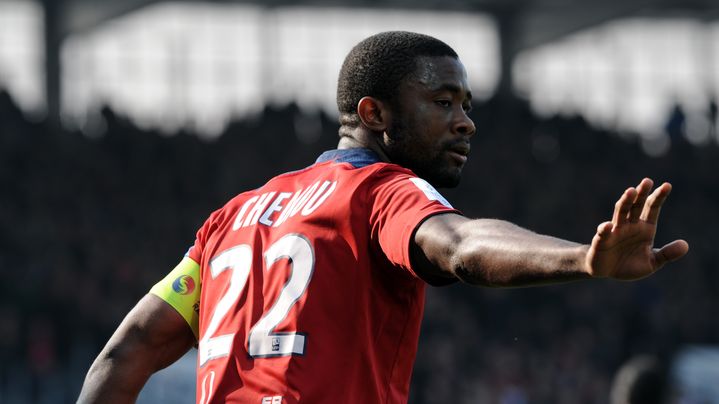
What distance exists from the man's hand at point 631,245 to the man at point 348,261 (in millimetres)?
227

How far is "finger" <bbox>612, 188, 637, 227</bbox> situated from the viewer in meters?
2.96

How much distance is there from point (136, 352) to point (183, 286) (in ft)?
0.88

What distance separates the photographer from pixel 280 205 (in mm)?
4129

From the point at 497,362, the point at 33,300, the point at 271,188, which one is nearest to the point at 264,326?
the point at 271,188

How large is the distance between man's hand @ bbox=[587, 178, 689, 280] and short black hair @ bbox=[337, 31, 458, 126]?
119 cm

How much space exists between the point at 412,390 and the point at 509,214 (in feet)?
16.7

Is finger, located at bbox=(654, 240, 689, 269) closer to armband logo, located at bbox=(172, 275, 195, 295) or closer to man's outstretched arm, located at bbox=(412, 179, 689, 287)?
man's outstretched arm, located at bbox=(412, 179, 689, 287)

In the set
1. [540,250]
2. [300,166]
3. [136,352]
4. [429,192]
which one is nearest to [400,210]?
[429,192]

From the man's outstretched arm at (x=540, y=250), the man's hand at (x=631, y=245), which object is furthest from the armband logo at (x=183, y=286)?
the man's hand at (x=631, y=245)

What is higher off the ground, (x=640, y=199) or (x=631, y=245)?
(x=640, y=199)

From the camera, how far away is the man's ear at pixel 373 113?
412cm

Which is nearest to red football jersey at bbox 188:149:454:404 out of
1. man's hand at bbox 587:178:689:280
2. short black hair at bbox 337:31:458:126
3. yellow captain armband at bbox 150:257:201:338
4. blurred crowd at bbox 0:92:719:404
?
short black hair at bbox 337:31:458:126

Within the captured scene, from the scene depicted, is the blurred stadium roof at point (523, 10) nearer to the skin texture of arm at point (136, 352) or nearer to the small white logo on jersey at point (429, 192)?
the skin texture of arm at point (136, 352)

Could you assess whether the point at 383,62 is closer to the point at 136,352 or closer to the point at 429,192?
the point at 429,192
